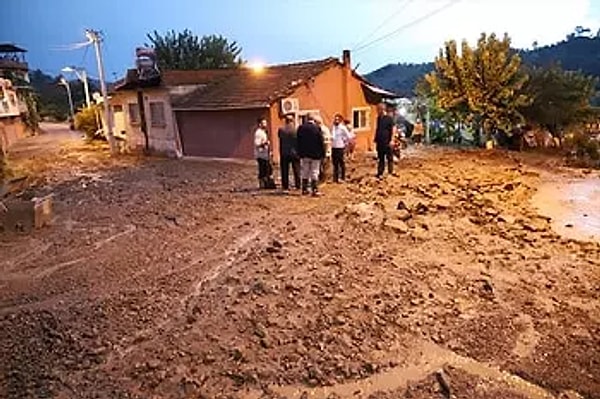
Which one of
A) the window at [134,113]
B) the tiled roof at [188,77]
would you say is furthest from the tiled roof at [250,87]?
the window at [134,113]

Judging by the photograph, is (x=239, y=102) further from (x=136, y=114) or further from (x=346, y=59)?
(x=136, y=114)

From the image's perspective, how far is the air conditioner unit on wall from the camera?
1897cm

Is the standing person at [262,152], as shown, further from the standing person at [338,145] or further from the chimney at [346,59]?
the chimney at [346,59]

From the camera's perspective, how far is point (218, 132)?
830 inches

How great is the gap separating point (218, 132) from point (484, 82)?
1066 cm

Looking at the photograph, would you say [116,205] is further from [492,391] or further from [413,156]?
[413,156]

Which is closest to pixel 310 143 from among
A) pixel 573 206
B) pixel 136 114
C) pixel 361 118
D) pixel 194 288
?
pixel 194 288

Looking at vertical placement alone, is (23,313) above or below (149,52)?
below

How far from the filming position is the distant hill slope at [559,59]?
51.5 metres

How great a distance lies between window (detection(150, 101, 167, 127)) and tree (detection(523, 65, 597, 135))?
50.6ft

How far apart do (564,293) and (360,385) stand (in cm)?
315

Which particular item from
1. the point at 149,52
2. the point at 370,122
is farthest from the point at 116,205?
the point at 149,52

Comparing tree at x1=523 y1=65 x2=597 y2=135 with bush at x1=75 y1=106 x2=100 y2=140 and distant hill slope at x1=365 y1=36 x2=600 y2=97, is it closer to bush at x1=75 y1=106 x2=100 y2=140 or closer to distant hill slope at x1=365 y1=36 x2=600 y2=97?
distant hill slope at x1=365 y1=36 x2=600 y2=97

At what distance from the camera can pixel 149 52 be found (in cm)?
2591
